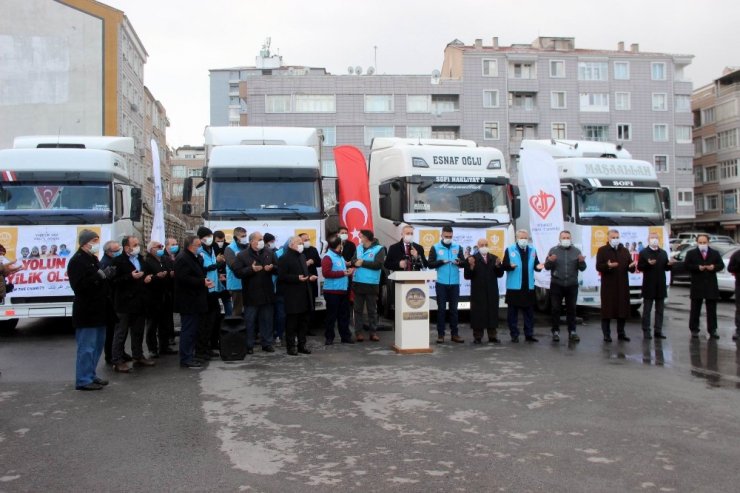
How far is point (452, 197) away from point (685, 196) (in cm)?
5374

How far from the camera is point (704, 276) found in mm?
12648

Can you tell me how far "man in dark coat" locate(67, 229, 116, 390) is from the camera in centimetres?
837

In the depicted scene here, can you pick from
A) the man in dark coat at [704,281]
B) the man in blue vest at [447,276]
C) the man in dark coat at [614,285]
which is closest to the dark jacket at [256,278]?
the man in blue vest at [447,276]

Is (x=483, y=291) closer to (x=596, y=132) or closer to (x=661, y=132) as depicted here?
(x=596, y=132)

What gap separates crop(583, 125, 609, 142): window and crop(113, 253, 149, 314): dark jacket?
5508 cm

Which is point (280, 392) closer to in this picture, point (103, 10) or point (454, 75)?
point (103, 10)

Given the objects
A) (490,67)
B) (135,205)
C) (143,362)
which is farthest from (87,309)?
(490,67)

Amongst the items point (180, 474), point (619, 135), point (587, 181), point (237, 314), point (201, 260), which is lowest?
point (180, 474)

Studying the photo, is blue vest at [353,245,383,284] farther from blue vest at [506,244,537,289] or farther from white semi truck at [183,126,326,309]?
blue vest at [506,244,537,289]

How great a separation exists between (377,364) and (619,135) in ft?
182

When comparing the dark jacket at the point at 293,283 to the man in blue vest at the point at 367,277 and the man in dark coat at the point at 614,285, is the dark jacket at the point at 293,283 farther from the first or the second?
the man in dark coat at the point at 614,285

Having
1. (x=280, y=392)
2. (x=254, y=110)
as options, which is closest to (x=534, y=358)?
(x=280, y=392)

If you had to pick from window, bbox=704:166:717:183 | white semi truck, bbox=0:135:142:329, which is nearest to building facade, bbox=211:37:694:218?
window, bbox=704:166:717:183

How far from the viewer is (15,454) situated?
227 inches
